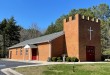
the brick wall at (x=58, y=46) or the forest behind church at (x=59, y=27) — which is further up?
the forest behind church at (x=59, y=27)

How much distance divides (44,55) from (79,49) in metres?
6.53

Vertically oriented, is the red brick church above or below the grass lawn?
above

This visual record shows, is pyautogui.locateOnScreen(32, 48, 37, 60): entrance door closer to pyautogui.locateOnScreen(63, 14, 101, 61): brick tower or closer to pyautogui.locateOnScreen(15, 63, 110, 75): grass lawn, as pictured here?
pyautogui.locateOnScreen(63, 14, 101, 61): brick tower

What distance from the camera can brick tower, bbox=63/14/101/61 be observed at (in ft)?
108

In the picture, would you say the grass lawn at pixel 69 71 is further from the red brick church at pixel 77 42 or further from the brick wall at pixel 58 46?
the brick wall at pixel 58 46

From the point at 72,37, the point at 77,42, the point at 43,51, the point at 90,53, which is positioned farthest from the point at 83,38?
the point at 43,51

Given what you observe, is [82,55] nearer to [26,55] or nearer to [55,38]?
[55,38]

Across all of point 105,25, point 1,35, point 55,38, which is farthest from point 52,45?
point 1,35

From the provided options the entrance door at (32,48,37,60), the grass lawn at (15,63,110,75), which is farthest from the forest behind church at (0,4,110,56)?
the grass lawn at (15,63,110,75)

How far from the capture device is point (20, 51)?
4775 centimetres

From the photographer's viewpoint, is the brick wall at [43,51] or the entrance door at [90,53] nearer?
the entrance door at [90,53]

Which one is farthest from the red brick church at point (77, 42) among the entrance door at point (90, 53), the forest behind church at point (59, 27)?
the forest behind church at point (59, 27)

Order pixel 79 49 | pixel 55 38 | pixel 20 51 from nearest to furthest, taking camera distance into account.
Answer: pixel 79 49 → pixel 55 38 → pixel 20 51

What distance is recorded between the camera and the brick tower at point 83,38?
108 ft
